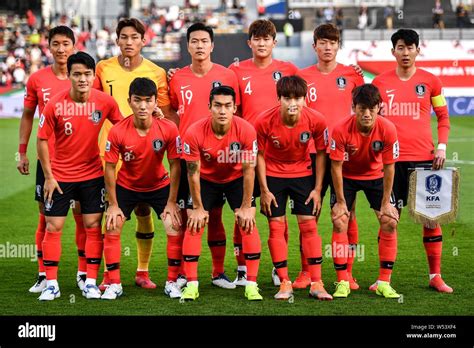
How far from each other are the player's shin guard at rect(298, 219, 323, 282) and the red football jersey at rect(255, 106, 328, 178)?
0.43 m

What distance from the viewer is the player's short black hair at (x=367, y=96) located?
25.0 feet

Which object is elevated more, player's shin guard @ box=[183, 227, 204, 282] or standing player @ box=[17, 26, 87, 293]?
standing player @ box=[17, 26, 87, 293]

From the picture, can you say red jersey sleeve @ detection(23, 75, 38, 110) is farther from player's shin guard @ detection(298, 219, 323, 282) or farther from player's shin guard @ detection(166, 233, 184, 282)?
player's shin guard @ detection(298, 219, 323, 282)

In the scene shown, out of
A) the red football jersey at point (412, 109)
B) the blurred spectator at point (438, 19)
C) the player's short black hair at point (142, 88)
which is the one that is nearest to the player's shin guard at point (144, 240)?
the player's short black hair at point (142, 88)

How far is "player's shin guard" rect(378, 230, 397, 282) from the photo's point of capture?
314 inches

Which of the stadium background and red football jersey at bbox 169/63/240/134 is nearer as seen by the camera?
the stadium background

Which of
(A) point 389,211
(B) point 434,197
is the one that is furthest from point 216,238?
(B) point 434,197

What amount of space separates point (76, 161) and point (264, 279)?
82.8 inches

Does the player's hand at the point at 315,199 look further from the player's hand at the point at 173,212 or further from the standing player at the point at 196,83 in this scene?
the player's hand at the point at 173,212

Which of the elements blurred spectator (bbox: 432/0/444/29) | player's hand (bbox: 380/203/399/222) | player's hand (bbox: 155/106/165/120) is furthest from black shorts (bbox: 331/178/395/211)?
blurred spectator (bbox: 432/0/444/29)

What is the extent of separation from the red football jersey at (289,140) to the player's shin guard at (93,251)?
1.54 m

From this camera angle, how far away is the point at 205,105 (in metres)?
8.24

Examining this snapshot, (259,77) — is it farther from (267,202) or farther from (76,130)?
(76,130)
